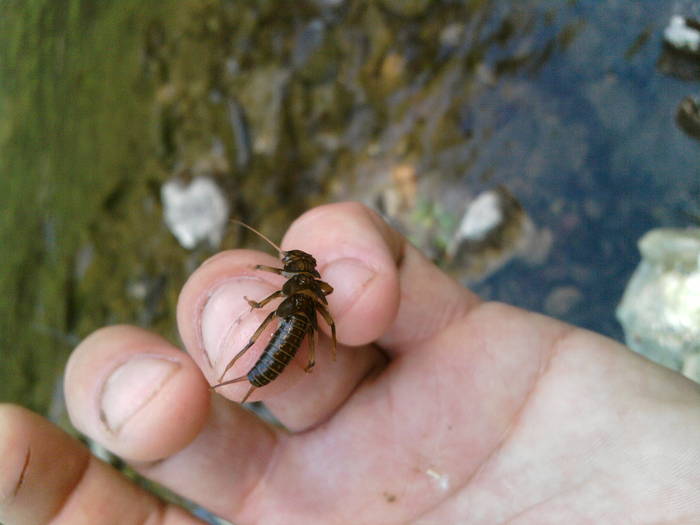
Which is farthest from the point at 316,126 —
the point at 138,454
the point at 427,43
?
the point at 138,454

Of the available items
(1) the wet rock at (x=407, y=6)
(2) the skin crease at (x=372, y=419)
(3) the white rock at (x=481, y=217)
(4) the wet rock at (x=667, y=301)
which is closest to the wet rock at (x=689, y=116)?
(4) the wet rock at (x=667, y=301)

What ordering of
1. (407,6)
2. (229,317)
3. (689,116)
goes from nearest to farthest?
(229,317)
(689,116)
(407,6)

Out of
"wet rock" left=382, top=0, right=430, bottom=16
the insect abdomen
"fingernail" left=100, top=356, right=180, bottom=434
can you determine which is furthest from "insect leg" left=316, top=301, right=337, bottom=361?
"wet rock" left=382, top=0, right=430, bottom=16

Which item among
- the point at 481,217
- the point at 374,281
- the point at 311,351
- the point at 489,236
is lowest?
the point at 489,236

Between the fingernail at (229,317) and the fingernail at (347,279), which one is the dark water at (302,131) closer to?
the fingernail at (347,279)

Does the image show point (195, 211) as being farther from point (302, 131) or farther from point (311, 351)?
point (311, 351)

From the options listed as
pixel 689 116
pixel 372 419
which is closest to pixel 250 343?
pixel 372 419

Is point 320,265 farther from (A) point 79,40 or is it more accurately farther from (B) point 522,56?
(A) point 79,40
